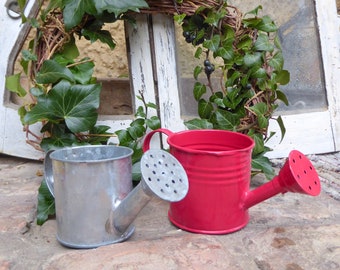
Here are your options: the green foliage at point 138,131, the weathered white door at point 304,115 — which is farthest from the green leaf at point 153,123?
the weathered white door at point 304,115

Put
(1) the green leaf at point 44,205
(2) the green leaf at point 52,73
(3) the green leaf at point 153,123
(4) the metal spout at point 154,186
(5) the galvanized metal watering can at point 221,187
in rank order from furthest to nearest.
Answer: (3) the green leaf at point 153,123 → (2) the green leaf at point 52,73 → (1) the green leaf at point 44,205 → (5) the galvanized metal watering can at point 221,187 → (4) the metal spout at point 154,186

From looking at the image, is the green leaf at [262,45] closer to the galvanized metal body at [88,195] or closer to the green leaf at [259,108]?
the green leaf at [259,108]

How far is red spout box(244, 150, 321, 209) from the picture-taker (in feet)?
2.52

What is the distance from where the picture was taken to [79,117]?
1029mm

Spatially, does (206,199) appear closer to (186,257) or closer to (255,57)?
(186,257)

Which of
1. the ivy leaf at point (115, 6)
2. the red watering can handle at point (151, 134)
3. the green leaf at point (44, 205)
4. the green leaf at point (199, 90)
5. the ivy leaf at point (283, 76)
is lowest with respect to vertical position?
the green leaf at point (44, 205)

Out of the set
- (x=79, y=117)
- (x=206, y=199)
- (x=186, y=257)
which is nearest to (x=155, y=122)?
(x=79, y=117)

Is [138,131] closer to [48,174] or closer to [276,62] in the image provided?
[48,174]

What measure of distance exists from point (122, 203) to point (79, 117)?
0.33 m

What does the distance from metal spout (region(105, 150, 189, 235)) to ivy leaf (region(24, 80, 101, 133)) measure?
0.32 metres

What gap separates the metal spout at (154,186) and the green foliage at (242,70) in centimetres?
38

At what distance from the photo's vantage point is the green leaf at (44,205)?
93 centimetres

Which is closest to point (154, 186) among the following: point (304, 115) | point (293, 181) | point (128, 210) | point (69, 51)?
point (128, 210)

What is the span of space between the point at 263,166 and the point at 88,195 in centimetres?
52
